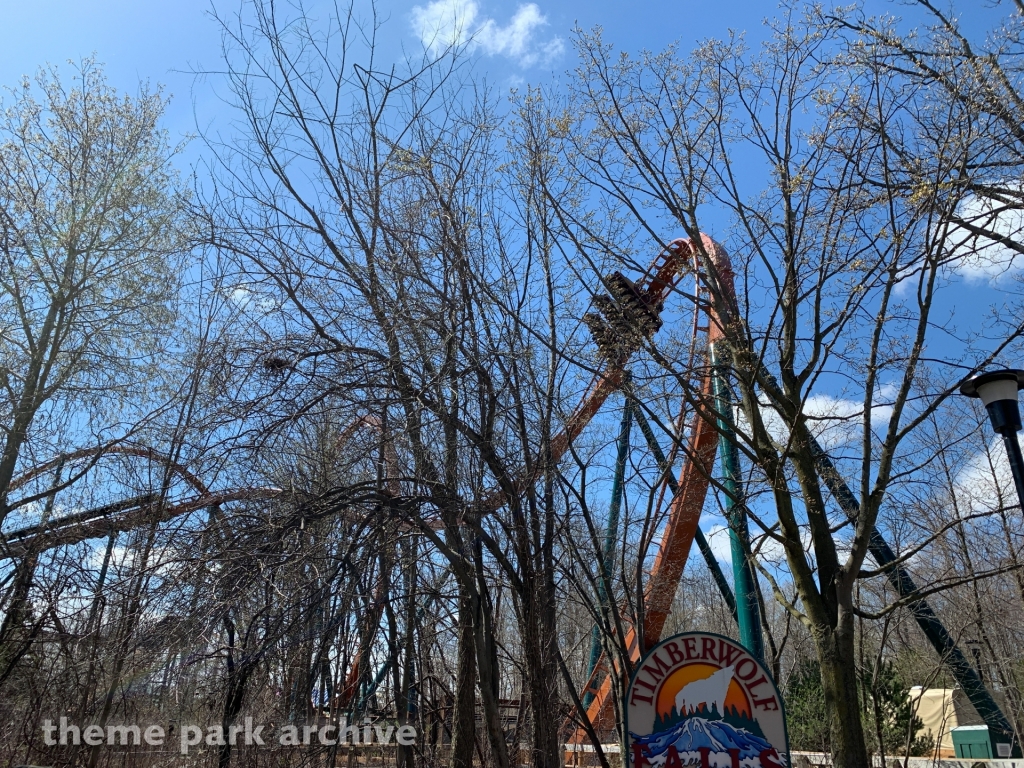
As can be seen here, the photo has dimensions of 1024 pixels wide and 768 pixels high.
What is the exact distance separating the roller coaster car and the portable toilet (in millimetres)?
10703

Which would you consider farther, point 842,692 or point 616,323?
point 616,323

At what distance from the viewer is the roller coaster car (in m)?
8.10

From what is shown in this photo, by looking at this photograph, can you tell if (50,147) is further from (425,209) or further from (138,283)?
(425,209)

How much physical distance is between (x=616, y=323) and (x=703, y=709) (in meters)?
4.69

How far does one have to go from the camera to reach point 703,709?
14.4 ft

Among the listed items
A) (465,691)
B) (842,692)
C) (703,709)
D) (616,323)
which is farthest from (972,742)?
(703,709)

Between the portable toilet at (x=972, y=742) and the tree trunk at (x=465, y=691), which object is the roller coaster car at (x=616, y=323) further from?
the portable toilet at (x=972, y=742)

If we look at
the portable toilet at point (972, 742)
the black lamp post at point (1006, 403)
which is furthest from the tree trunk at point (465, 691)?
the portable toilet at point (972, 742)

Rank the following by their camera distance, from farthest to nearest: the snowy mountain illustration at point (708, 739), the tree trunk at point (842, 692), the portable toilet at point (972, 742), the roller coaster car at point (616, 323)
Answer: the portable toilet at point (972, 742)
the roller coaster car at point (616, 323)
the tree trunk at point (842, 692)
the snowy mountain illustration at point (708, 739)

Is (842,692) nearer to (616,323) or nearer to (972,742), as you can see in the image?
(616,323)

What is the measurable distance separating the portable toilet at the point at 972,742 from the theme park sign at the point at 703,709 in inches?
471

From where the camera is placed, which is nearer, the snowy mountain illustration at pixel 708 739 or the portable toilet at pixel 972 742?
the snowy mountain illustration at pixel 708 739

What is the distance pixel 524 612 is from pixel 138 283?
8.78 metres

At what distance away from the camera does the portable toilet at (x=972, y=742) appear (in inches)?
530
